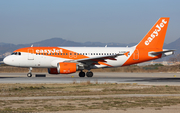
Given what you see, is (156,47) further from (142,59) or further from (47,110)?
(47,110)

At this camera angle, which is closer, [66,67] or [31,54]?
[66,67]

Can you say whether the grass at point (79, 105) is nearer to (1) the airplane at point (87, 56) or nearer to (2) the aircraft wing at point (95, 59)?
(1) the airplane at point (87, 56)

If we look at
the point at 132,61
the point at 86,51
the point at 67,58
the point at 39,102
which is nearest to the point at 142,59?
the point at 132,61

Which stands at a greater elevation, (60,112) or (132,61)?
(132,61)

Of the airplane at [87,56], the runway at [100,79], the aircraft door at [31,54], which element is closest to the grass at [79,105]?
the runway at [100,79]

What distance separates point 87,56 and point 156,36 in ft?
34.1

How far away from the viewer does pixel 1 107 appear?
1362 centimetres

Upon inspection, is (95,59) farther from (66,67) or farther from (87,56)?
(66,67)

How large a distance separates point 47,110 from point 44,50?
26.1 meters

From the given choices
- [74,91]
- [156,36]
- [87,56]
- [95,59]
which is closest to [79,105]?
[74,91]

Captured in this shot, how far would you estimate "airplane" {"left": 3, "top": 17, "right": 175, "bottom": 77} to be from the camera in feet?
123

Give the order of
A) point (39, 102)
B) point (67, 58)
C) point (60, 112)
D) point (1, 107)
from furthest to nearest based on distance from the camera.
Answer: point (67, 58)
point (39, 102)
point (1, 107)
point (60, 112)

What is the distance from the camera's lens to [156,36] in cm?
4100

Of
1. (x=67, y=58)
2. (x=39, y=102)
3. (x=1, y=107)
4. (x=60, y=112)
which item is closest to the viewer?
(x=60, y=112)
